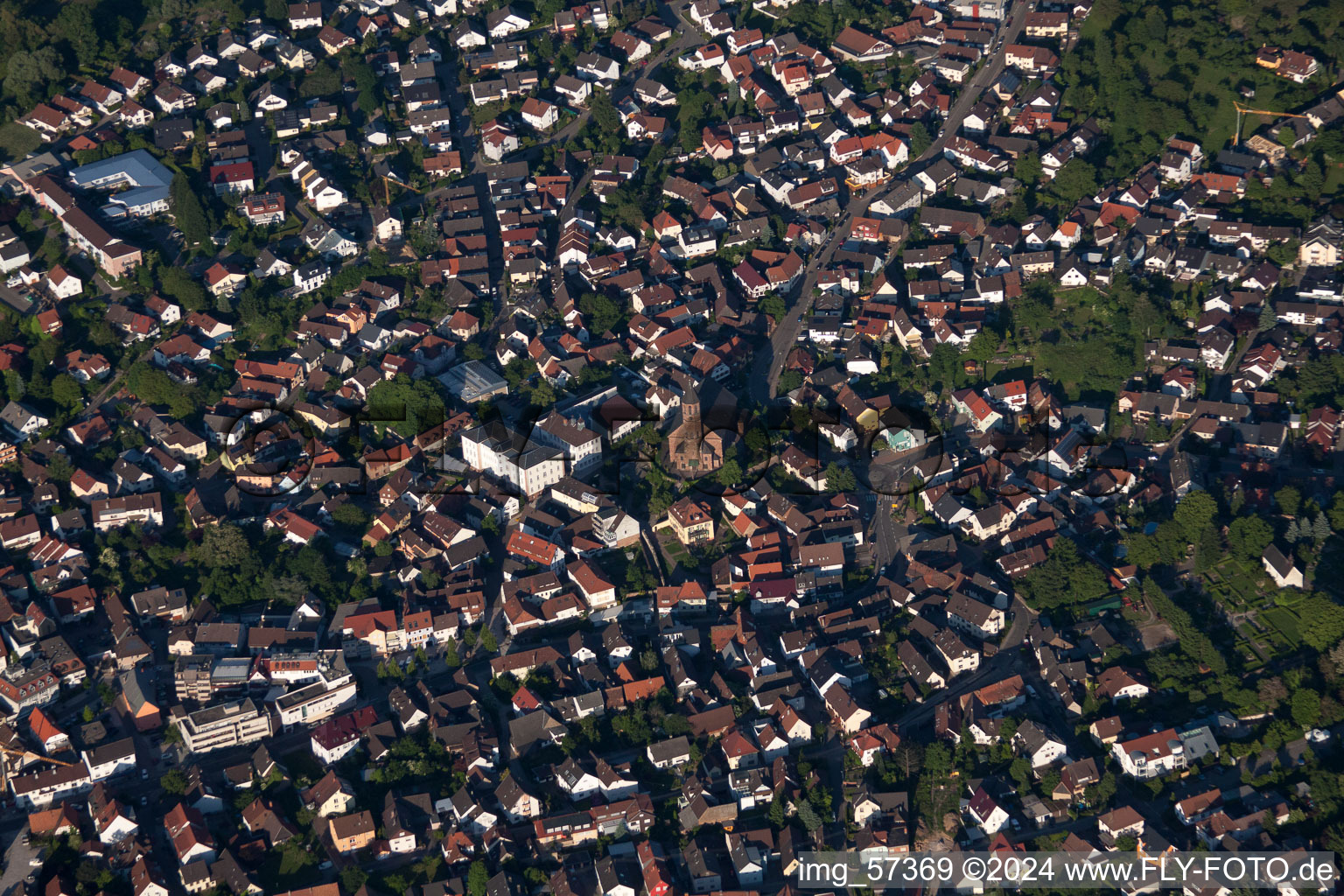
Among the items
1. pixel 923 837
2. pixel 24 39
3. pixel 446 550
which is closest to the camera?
pixel 923 837

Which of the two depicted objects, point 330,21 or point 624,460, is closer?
point 624,460

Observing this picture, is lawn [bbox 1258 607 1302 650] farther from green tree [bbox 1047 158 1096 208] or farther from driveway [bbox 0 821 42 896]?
driveway [bbox 0 821 42 896]

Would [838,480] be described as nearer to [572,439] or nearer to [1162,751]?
[572,439]

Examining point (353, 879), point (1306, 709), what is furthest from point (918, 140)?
point (353, 879)

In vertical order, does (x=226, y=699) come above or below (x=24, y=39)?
below

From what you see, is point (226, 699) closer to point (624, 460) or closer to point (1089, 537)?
point (624, 460)

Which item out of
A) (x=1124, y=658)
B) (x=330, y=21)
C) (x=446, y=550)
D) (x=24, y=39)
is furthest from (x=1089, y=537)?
(x=24, y=39)
